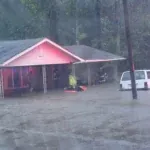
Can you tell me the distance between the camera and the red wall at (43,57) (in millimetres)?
30344

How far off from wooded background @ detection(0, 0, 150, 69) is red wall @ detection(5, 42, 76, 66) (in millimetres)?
12980

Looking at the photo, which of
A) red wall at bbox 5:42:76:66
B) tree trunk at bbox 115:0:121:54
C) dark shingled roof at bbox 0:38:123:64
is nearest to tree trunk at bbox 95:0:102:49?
tree trunk at bbox 115:0:121:54

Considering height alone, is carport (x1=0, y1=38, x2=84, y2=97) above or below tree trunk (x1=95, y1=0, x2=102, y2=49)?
below

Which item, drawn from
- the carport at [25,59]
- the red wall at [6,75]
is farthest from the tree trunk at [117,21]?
the red wall at [6,75]

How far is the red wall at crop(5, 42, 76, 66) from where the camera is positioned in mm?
30344

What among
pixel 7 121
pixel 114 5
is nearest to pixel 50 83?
pixel 114 5

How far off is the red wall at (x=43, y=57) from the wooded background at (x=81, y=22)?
511 inches

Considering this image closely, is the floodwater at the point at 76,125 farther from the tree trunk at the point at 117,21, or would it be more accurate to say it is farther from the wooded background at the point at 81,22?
the wooded background at the point at 81,22

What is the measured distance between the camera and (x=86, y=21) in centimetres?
4872

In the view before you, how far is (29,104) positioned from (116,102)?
4.57 metres

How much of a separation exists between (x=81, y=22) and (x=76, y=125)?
111 feet

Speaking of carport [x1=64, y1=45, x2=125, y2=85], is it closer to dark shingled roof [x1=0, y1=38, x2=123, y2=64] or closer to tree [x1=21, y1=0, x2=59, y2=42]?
dark shingled roof [x1=0, y1=38, x2=123, y2=64]

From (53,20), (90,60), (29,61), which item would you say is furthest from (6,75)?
(53,20)

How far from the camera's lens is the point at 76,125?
52.1ft
